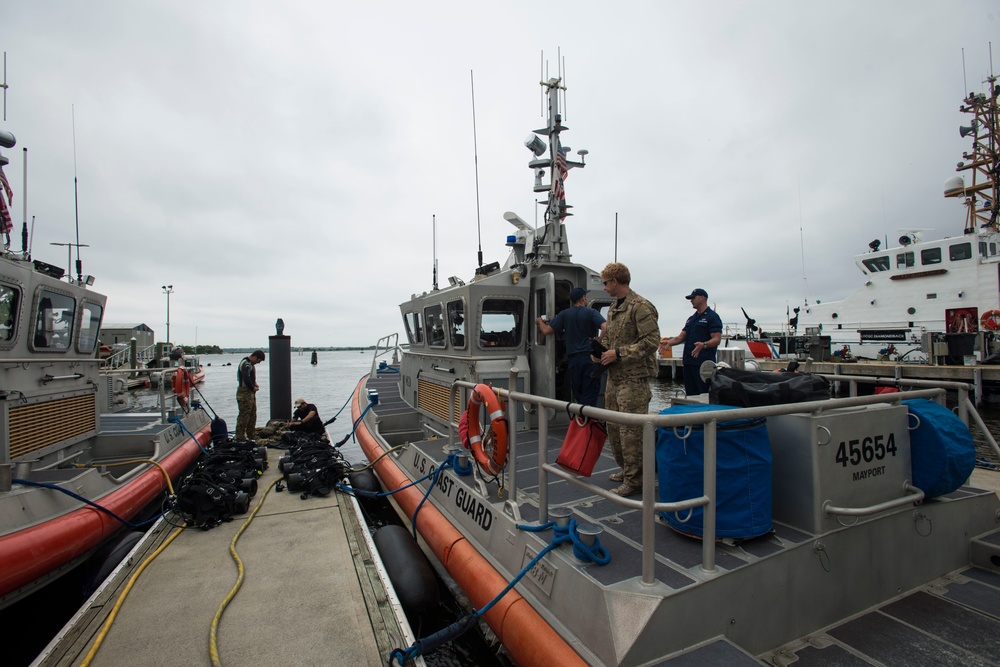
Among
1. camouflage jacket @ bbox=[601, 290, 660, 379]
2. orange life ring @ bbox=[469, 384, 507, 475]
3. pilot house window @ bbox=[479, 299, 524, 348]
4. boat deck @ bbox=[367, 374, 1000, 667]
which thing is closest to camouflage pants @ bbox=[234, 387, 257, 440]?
pilot house window @ bbox=[479, 299, 524, 348]

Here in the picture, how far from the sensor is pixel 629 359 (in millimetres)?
3561

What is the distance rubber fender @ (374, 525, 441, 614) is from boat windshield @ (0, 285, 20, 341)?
14.4ft

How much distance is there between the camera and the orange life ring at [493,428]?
3307 mm

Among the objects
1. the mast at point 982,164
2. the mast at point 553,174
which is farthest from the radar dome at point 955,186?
the mast at point 553,174

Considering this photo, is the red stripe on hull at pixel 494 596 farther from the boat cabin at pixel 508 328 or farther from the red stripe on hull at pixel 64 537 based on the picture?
the red stripe on hull at pixel 64 537

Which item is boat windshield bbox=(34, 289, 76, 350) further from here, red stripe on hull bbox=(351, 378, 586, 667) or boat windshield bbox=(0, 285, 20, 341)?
red stripe on hull bbox=(351, 378, 586, 667)

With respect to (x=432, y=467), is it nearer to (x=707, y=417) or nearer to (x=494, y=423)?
(x=494, y=423)

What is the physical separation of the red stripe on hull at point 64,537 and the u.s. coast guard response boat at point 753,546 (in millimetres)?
3337

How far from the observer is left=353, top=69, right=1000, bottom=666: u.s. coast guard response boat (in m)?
2.21

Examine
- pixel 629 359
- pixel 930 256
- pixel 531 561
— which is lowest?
pixel 531 561

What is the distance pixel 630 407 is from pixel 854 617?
1.67m

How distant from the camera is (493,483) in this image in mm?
4125

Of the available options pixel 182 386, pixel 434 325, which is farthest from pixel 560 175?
pixel 182 386

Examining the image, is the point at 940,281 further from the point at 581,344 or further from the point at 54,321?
the point at 54,321
